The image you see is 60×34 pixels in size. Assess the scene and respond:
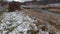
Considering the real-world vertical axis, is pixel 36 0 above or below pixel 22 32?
below

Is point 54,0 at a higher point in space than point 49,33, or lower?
lower

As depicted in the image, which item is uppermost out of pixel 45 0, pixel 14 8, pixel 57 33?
pixel 57 33

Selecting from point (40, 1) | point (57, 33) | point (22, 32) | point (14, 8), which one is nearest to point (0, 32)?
point (22, 32)

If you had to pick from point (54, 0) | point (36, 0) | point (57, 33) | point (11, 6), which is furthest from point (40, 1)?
point (57, 33)

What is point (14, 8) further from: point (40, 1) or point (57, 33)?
point (40, 1)

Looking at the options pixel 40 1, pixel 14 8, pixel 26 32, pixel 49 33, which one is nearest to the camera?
pixel 26 32

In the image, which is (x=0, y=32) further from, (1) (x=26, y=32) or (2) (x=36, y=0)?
(2) (x=36, y=0)

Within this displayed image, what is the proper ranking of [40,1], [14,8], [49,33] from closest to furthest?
[49,33] → [14,8] → [40,1]

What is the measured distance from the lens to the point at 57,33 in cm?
320

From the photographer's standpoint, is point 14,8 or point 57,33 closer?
point 57,33

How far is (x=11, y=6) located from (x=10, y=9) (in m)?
0.17

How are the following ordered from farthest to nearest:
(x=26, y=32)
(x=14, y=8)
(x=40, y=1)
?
(x=40, y=1), (x=14, y=8), (x=26, y=32)

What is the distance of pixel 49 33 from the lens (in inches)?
122

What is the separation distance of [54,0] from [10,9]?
7.41 metres
